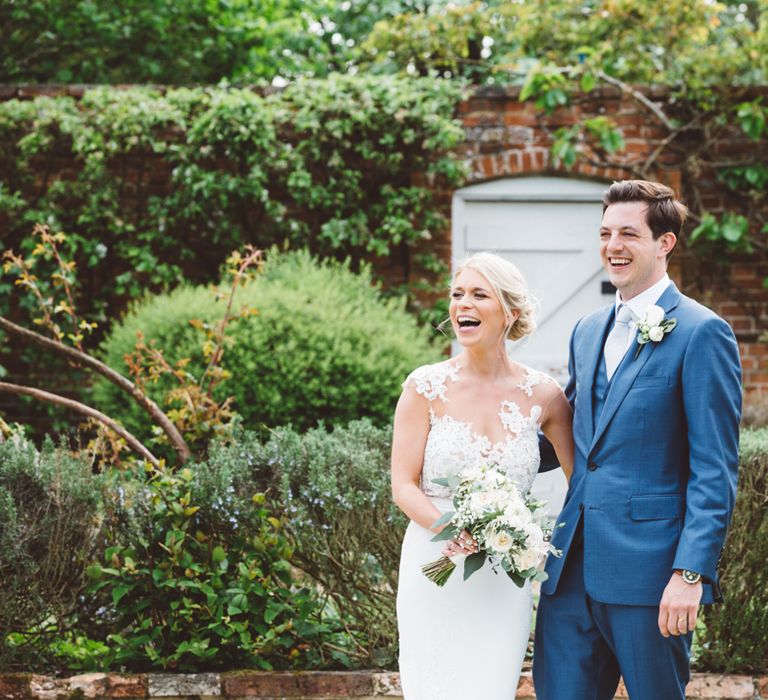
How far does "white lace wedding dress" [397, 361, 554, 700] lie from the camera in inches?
117

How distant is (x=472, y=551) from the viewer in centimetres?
277

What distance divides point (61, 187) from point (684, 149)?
517 cm

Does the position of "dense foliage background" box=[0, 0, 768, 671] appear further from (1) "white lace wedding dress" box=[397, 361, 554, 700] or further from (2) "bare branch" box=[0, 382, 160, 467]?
(1) "white lace wedding dress" box=[397, 361, 554, 700]

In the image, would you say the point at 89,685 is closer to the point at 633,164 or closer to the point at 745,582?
the point at 745,582

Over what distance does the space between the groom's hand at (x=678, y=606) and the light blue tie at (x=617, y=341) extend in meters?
0.62

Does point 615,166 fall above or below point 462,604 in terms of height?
above

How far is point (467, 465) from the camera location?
2973 mm

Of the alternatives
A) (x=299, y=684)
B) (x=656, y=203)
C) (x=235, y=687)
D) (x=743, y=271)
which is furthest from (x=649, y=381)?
(x=743, y=271)

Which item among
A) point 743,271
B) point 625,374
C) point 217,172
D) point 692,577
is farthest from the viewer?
point 743,271

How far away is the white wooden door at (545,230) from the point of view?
322 inches

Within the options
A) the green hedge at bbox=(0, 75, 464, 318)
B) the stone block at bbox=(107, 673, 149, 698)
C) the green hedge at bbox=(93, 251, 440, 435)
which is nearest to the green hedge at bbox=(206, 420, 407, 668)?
the stone block at bbox=(107, 673, 149, 698)

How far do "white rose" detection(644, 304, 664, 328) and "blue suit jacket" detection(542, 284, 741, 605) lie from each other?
1.9 inches

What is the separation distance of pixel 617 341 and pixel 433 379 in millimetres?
575

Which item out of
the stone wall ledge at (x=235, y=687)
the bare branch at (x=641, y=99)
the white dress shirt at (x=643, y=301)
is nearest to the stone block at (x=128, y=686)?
the stone wall ledge at (x=235, y=687)
